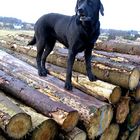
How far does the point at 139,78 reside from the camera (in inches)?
194

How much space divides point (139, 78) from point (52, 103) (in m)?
1.76

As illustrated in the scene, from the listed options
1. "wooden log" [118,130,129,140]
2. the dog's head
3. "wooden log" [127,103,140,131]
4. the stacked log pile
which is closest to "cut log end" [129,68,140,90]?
the stacked log pile

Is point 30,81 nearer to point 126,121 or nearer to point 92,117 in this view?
point 92,117

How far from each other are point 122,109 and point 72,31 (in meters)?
1.51

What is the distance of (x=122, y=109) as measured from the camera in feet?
15.5

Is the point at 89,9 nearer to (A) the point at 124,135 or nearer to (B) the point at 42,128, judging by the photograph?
(B) the point at 42,128

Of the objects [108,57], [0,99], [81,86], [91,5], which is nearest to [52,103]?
[0,99]

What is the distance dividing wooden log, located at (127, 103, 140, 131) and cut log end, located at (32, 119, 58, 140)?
5.89ft

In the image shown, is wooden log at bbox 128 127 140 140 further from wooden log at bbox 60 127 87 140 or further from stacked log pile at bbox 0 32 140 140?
wooden log at bbox 60 127 87 140

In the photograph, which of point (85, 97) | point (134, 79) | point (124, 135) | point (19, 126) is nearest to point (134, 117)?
point (124, 135)

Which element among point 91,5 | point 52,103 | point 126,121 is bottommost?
point 126,121

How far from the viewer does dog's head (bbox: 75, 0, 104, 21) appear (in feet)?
13.6

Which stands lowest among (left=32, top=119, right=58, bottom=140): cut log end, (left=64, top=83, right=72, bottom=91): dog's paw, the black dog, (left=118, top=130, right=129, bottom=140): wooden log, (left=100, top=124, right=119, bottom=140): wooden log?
(left=118, top=130, right=129, bottom=140): wooden log

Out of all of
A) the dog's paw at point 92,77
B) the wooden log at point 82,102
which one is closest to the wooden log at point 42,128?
the wooden log at point 82,102
